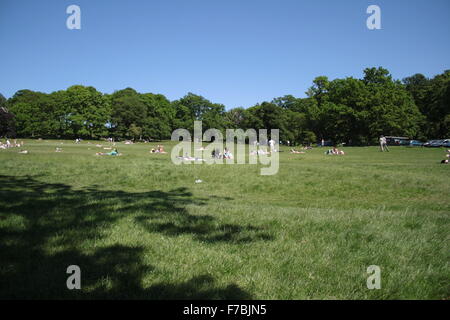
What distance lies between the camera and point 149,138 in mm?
90500

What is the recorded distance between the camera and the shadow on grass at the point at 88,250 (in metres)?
3.54

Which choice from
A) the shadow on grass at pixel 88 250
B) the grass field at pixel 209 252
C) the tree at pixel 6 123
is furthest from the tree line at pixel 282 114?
the shadow on grass at pixel 88 250

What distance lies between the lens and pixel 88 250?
4.58m

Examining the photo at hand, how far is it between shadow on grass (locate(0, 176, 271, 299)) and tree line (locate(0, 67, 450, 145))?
70.8 meters

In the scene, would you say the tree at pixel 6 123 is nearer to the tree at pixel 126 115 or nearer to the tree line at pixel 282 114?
the tree line at pixel 282 114

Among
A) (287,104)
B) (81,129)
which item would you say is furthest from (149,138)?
(287,104)

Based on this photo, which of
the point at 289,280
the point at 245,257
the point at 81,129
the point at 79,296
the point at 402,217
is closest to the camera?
the point at 79,296

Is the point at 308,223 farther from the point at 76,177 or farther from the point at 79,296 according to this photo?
the point at 76,177

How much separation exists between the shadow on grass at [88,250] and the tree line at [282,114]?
70794mm

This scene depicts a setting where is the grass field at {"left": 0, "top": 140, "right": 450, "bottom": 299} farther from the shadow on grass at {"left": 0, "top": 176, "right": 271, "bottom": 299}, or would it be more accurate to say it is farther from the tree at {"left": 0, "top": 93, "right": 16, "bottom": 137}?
the tree at {"left": 0, "top": 93, "right": 16, "bottom": 137}

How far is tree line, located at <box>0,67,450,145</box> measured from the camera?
6869 cm

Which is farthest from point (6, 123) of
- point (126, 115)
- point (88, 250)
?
point (88, 250)

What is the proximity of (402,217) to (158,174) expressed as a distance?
14133 mm

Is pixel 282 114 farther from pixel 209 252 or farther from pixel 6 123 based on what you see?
pixel 209 252
